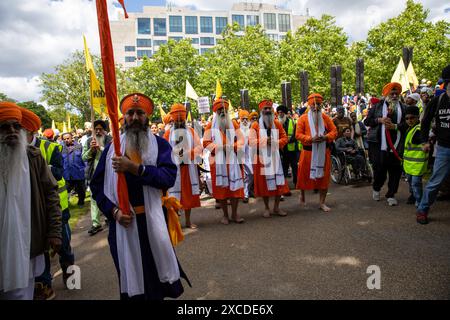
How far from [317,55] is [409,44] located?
833cm

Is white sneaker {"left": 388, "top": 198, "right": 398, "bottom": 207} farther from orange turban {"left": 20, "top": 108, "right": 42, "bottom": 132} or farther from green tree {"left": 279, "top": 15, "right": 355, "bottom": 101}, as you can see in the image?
green tree {"left": 279, "top": 15, "right": 355, "bottom": 101}

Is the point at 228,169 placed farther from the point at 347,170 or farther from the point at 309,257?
the point at 347,170

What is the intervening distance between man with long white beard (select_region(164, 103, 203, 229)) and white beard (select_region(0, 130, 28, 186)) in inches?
140

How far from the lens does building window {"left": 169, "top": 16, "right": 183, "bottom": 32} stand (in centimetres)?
7944

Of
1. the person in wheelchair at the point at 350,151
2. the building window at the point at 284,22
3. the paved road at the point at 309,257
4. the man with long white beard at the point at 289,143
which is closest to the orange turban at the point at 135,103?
the paved road at the point at 309,257

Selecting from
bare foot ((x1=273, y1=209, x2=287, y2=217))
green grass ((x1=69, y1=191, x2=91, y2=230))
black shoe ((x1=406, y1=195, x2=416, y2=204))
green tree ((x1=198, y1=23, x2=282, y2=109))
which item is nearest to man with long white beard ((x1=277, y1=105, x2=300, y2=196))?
bare foot ((x1=273, y1=209, x2=287, y2=217))

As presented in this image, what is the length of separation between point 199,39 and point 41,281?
271 feet

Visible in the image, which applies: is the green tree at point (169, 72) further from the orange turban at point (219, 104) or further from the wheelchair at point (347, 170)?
the orange turban at point (219, 104)

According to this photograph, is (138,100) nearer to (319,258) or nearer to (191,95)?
(319,258)

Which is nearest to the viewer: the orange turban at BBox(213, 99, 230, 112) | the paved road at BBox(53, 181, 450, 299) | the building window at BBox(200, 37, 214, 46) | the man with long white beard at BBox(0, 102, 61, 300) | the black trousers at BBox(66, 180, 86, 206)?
the man with long white beard at BBox(0, 102, 61, 300)

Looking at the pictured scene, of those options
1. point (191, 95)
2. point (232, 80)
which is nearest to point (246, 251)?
point (191, 95)

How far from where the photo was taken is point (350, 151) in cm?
888

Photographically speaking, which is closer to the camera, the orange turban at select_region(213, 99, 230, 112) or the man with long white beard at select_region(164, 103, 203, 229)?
the man with long white beard at select_region(164, 103, 203, 229)
